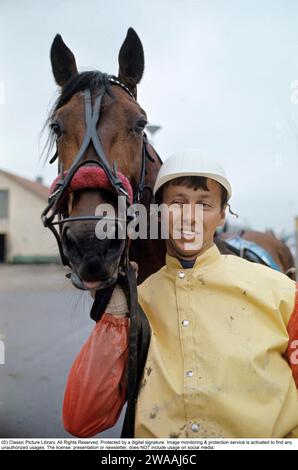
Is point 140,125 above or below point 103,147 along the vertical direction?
above

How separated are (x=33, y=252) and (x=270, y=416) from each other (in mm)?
25284

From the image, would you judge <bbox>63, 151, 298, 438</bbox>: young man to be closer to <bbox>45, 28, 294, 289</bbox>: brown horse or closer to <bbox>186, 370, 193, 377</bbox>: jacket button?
<bbox>186, 370, 193, 377</bbox>: jacket button

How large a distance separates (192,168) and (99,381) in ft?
2.68

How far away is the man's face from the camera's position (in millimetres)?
1569

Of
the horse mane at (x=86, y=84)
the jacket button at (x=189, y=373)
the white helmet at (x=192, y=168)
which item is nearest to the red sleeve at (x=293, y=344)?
the jacket button at (x=189, y=373)

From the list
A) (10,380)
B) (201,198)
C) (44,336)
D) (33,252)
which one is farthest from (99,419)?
(33,252)

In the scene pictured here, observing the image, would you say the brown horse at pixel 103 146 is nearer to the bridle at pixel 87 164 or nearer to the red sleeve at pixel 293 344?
the bridle at pixel 87 164

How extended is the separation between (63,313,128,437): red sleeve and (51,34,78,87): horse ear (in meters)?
1.21

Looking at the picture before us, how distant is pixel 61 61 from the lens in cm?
203

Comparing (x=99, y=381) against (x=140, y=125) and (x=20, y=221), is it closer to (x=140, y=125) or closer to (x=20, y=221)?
(x=140, y=125)

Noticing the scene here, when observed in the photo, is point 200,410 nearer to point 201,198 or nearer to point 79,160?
point 201,198

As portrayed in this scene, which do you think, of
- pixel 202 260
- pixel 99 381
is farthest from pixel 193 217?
pixel 99 381

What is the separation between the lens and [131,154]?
1.69 meters

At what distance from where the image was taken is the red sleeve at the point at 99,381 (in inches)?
55.7
